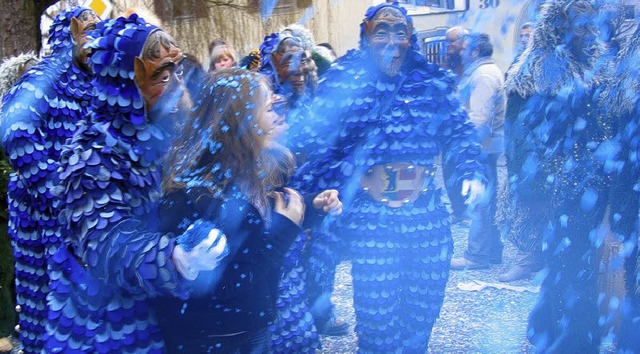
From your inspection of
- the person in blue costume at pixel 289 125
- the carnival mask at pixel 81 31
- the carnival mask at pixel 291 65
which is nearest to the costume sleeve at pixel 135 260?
the person in blue costume at pixel 289 125

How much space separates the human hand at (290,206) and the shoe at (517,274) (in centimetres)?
323

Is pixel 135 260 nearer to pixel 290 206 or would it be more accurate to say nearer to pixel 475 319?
pixel 290 206

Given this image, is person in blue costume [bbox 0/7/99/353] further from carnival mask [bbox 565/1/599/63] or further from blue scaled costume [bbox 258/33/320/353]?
carnival mask [bbox 565/1/599/63]

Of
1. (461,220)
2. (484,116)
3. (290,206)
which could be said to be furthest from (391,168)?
(461,220)

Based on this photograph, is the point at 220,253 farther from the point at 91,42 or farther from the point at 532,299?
the point at 532,299

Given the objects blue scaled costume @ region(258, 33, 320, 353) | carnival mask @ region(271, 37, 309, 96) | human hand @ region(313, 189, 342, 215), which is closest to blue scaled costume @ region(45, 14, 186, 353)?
human hand @ region(313, 189, 342, 215)

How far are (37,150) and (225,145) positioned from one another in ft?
5.06

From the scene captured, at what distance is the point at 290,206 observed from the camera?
221cm

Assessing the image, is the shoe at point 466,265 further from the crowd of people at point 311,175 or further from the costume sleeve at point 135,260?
the costume sleeve at point 135,260

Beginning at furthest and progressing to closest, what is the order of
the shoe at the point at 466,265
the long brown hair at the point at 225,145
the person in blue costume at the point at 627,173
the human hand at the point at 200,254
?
the shoe at the point at 466,265, the person in blue costume at the point at 627,173, the long brown hair at the point at 225,145, the human hand at the point at 200,254

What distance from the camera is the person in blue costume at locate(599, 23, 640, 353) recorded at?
118 inches

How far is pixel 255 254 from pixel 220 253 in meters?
0.27

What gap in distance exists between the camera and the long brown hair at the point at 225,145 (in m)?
2.05

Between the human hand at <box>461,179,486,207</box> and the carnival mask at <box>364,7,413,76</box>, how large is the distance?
626 mm
